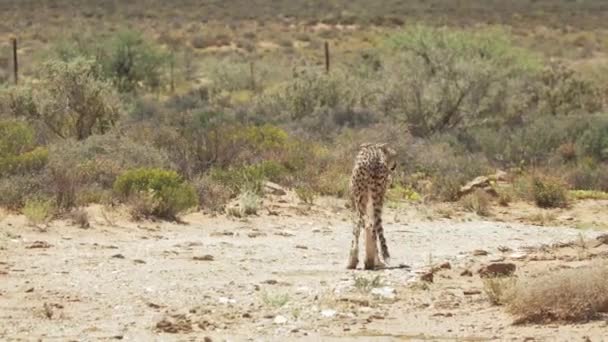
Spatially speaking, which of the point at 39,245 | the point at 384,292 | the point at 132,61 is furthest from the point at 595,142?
the point at 132,61

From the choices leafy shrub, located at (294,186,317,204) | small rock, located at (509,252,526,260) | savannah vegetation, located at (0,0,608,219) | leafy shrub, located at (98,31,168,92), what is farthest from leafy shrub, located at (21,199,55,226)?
leafy shrub, located at (98,31,168,92)

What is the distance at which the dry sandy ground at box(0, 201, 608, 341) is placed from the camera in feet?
34.2

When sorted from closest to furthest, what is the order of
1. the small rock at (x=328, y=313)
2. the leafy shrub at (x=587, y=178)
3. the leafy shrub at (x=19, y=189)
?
1. the small rock at (x=328, y=313)
2. the leafy shrub at (x=19, y=189)
3. the leafy shrub at (x=587, y=178)

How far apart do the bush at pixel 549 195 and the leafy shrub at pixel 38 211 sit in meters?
8.37

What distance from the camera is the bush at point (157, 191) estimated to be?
1734 centimetres

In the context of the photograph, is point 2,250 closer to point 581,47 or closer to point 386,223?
point 386,223

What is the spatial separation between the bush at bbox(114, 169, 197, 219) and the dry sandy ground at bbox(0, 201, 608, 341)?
13.0 inches

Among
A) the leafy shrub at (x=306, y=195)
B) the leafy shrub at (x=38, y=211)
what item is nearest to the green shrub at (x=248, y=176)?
the leafy shrub at (x=306, y=195)

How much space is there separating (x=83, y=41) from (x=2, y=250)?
27466 millimetres

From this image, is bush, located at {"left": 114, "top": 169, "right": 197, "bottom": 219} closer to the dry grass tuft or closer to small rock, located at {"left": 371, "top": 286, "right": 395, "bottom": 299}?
small rock, located at {"left": 371, "top": 286, "right": 395, "bottom": 299}

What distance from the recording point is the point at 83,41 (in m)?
40.8

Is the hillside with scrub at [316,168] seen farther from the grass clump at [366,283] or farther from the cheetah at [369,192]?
the cheetah at [369,192]

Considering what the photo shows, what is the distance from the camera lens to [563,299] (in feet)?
34.3

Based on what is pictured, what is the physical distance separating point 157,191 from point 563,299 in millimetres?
8451
